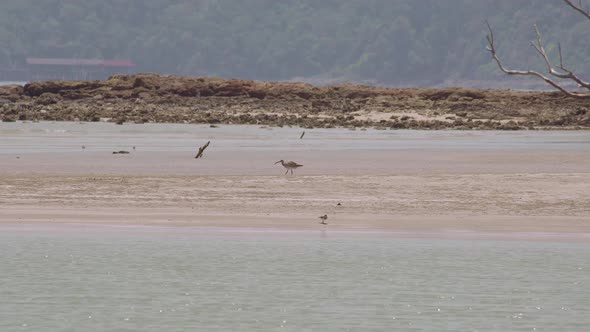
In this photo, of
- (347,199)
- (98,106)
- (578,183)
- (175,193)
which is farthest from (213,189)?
(98,106)

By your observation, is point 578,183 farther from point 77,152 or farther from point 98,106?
point 98,106

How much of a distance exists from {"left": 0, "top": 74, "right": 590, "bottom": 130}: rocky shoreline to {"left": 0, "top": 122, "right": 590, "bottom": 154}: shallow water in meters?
5.27

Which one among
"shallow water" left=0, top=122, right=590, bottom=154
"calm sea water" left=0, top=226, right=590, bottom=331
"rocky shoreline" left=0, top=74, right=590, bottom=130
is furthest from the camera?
"rocky shoreline" left=0, top=74, right=590, bottom=130

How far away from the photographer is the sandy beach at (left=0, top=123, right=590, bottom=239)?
2209 centimetres

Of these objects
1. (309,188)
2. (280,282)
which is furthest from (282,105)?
(280,282)

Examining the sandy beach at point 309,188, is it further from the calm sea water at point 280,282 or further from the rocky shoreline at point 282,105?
the rocky shoreline at point 282,105

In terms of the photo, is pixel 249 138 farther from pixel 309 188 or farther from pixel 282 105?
pixel 282 105

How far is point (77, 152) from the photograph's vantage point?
1473 inches

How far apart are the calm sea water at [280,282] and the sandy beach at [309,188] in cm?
158

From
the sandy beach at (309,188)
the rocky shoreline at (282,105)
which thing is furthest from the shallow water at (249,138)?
the rocky shoreline at (282,105)

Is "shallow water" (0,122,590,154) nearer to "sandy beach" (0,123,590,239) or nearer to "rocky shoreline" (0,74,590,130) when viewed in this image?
"sandy beach" (0,123,590,239)

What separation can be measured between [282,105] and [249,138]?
30022 mm

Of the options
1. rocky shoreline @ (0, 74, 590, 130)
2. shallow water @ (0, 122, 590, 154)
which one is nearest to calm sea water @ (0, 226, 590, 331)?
shallow water @ (0, 122, 590, 154)

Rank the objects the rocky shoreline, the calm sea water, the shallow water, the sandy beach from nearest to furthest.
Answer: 1. the calm sea water
2. the sandy beach
3. the shallow water
4. the rocky shoreline
